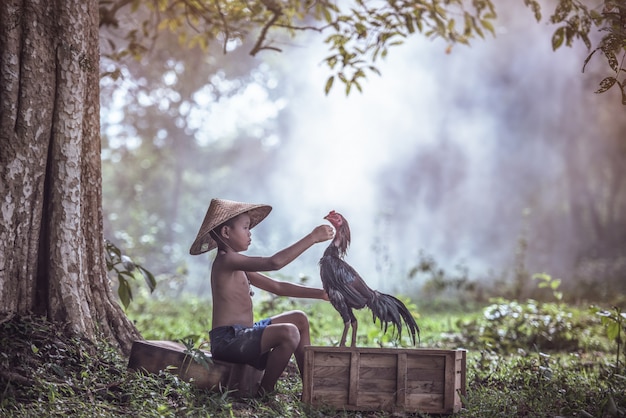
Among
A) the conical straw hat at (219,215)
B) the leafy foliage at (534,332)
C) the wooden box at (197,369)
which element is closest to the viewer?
the wooden box at (197,369)

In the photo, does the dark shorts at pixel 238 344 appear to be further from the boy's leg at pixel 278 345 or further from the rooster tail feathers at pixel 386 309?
the rooster tail feathers at pixel 386 309

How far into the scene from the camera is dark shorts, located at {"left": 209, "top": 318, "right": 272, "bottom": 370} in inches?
165

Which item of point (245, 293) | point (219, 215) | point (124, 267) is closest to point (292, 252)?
point (245, 293)

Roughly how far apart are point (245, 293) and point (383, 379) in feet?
3.34

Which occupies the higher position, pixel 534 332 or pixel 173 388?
pixel 534 332

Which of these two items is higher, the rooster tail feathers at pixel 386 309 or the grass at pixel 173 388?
the rooster tail feathers at pixel 386 309

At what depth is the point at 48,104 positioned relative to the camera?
4578mm

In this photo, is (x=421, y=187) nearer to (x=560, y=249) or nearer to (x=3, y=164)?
(x=560, y=249)

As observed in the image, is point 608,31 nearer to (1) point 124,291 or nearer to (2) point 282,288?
(2) point 282,288

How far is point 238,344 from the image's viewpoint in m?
4.21

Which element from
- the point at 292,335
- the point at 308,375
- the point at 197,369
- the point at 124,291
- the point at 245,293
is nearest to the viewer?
the point at 308,375

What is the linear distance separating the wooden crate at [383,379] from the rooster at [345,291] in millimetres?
152

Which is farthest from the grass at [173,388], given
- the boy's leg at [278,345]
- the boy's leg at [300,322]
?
the boy's leg at [300,322]

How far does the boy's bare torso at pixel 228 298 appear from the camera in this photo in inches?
171
